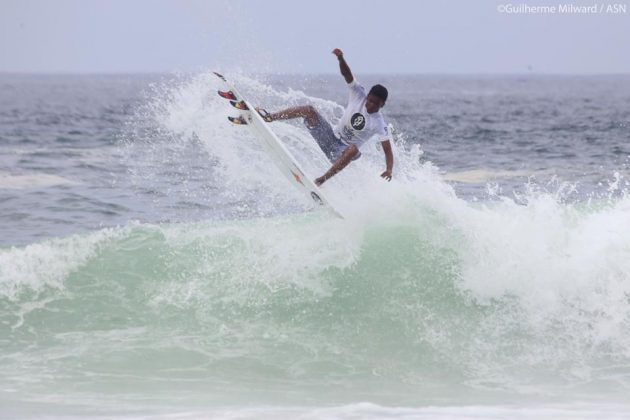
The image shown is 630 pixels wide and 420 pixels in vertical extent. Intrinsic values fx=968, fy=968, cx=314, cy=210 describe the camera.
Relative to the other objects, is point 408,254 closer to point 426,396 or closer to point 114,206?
point 426,396

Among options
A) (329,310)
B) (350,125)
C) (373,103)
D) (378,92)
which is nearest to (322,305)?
(329,310)

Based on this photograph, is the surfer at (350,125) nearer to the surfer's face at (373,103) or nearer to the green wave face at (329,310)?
the surfer's face at (373,103)

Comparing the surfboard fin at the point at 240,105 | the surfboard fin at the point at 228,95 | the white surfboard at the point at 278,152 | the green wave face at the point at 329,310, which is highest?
the surfboard fin at the point at 228,95

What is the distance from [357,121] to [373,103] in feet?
1.02

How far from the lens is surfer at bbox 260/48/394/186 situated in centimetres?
1077

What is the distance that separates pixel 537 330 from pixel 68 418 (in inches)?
210

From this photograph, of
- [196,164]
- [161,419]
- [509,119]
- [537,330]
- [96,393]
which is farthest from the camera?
[509,119]

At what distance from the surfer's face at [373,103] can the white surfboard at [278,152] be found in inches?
45.0

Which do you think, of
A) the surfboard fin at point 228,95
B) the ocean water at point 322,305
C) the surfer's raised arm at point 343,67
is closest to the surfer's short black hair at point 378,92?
the surfer's raised arm at point 343,67

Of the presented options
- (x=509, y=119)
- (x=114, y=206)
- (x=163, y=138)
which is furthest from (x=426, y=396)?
(x=509, y=119)

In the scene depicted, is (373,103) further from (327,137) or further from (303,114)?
(303,114)

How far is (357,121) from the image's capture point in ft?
35.9

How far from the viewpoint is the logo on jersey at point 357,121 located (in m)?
10.9

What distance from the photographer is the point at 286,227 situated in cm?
1260
